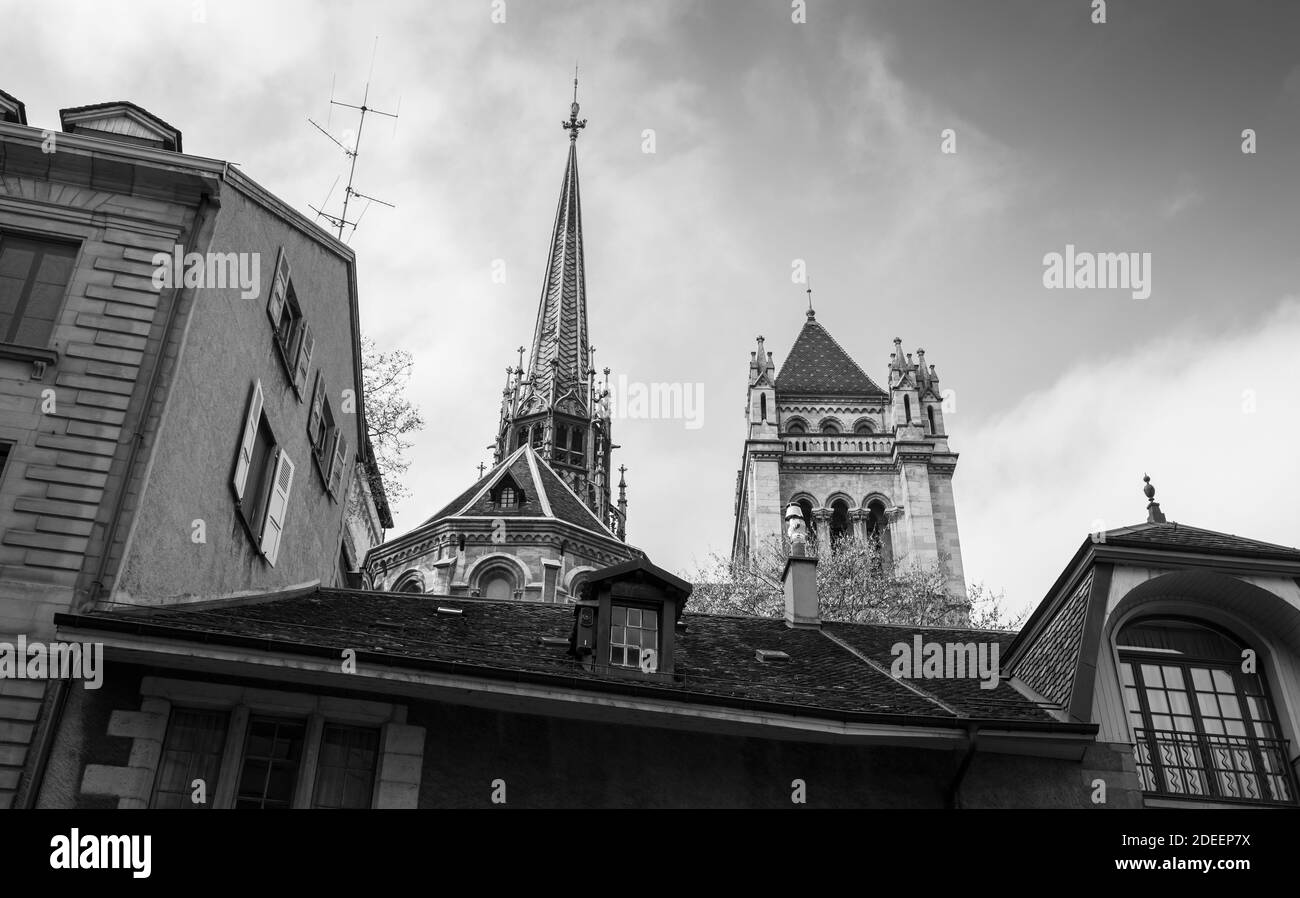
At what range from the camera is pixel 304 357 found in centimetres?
1631

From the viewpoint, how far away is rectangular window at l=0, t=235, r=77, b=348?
11891 millimetres

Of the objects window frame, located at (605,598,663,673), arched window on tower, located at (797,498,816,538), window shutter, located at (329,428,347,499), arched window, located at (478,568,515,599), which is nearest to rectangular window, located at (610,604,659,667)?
window frame, located at (605,598,663,673)

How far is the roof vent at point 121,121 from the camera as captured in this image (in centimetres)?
1391

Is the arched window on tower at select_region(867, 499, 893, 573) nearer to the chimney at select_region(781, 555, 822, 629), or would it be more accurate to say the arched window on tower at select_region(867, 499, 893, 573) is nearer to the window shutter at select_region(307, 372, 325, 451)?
the chimney at select_region(781, 555, 822, 629)

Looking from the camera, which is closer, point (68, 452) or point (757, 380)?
point (68, 452)

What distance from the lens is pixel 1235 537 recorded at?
1327 cm

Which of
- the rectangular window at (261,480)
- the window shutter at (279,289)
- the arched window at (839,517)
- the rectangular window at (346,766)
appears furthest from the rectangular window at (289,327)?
the arched window at (839,517)

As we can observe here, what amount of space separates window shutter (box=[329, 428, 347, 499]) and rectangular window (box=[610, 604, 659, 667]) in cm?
747

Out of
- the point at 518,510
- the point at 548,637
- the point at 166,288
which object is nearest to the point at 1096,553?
the point at 548,637

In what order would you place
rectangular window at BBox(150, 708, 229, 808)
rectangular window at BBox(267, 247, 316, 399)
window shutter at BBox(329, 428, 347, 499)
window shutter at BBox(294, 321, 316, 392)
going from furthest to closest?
window shutter at BBox(329, 428, 347, 499), window shutter at BBox(294, 321, 316, 392), rectangular window at BBox(267, 247, 316, 399), rectangular window at BBox(150, 708, 229, 808)

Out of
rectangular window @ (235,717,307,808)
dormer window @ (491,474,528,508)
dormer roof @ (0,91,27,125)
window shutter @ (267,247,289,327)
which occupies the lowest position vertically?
rectangular window @ (235,717,307,808)

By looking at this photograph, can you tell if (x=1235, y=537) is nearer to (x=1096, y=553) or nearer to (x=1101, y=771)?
(x=1096, y=553)
